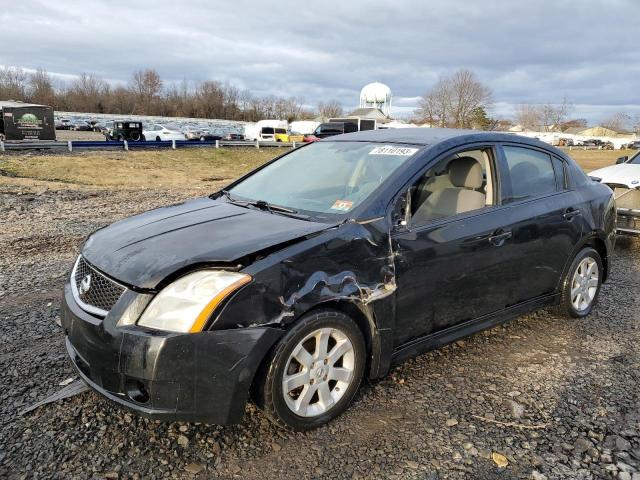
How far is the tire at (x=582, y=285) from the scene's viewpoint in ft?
14.1

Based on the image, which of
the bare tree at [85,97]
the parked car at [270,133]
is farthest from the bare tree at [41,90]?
the parked car at [270,133]

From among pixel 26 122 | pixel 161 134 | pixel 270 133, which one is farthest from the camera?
pixel 270 133

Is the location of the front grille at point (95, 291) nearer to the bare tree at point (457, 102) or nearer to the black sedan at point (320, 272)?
the black sedan at point (320, 272)

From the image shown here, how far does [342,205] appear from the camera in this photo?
3.16 meters

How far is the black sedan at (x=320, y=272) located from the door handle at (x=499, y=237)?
1 cm

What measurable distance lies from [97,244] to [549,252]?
10.9ft

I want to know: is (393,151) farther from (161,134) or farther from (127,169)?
(161,134)

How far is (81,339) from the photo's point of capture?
2621mm

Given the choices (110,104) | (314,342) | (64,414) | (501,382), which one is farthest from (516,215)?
(110,104)

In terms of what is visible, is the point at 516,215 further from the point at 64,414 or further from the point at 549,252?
the point at 64,414

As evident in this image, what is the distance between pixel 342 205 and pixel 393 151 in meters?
0.69

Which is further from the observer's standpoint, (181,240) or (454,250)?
(454,250)

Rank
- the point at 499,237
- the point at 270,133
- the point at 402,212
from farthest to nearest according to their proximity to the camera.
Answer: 1. the point at 270,133
2. the point at 499,237
3. the point at 402,212

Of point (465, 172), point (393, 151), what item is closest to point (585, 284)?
point (465, 172)
